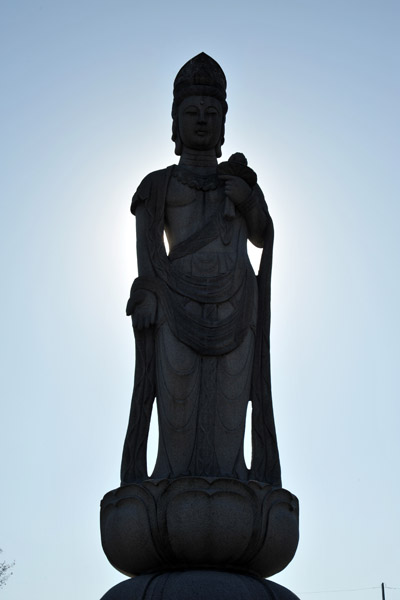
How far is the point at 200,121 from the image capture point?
33.1ft

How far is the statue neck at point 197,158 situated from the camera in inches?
403

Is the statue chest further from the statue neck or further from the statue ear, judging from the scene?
the statue ear

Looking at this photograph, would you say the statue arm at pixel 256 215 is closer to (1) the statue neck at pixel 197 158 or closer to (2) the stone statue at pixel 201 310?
(2) the stone statue at pixel 201 310

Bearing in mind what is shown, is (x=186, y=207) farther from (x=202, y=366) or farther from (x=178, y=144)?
(x=202, y=366)

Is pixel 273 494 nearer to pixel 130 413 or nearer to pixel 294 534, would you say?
pixel 294 534

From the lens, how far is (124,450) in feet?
30.0

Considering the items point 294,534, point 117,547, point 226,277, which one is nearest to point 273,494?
point 294,534

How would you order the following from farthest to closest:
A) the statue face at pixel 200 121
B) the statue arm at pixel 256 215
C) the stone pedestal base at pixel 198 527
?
1. the statue face at pixel 200 121
2. the statue arm at pixel 256 215
3. the stone pedestal base at pixel 198 527

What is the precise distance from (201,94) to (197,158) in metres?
0.62

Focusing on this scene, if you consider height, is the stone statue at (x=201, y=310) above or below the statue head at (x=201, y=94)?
below

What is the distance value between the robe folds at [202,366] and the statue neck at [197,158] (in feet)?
2.61

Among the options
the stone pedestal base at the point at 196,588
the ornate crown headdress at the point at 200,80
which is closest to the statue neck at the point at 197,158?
the ornate crown headdress at the point at 200,80

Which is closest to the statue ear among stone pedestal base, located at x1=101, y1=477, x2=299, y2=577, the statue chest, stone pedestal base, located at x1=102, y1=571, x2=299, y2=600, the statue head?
the statue head

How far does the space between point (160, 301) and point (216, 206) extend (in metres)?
1.15
